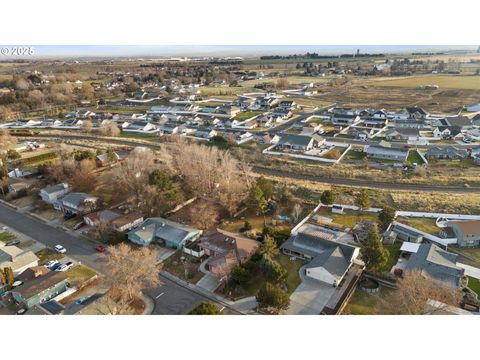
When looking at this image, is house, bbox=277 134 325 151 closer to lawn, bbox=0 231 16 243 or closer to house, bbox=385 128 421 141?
house, bbox=385 128 421 141

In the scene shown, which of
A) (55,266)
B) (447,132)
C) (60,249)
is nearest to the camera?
(55,266)

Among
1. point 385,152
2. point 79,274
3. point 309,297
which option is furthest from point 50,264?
point 385,152

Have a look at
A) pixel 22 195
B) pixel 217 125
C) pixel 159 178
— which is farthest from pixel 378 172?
pixel 22 195

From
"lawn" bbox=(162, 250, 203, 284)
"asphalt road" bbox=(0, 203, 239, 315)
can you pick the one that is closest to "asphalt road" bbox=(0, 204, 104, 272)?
"asphalt road" bbox=(0, 203, 239, 315)

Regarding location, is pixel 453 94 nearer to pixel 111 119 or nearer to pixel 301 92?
pixel 301 92

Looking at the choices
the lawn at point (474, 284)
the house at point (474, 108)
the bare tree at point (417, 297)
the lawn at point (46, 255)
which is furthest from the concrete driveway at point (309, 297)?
the house at point (474, 108)

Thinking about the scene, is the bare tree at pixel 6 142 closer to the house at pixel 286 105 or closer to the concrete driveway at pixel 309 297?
the concrete driveway at pixel 309 297

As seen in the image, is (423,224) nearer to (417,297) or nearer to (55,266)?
(417,297)

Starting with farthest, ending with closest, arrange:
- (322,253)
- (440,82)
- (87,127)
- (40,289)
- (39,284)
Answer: (440,82)
(87,127)
(322,253)
(39,284)
(40,289)
